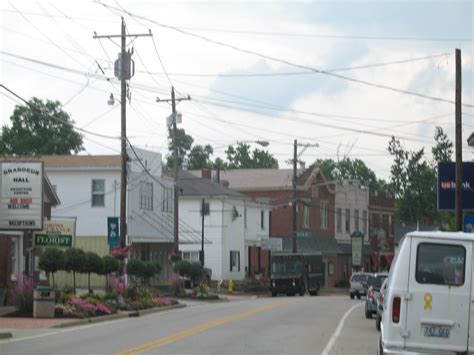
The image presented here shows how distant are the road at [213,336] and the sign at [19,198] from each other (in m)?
5.85

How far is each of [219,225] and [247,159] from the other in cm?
6989

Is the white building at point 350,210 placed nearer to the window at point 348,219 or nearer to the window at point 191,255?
the window at point 348,219

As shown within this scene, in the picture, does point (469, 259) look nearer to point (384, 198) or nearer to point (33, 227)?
point (33, 227)

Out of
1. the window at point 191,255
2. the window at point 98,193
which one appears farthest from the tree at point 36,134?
the window at point 98,193

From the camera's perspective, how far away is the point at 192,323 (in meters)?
29.5

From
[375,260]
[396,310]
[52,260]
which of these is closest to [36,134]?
[375,260]

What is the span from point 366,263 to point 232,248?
2617cm

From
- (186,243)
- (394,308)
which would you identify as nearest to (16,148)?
(186,243)

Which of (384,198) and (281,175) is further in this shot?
(384,198)

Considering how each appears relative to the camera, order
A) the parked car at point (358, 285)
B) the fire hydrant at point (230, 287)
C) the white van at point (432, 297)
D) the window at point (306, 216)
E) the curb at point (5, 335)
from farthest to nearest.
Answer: the window at point (306, 216)
the fire hydrant at point (230, 287)
the parked car at point (358, 285)
the curb at point (5, 335)
the white van at point (432, 297)

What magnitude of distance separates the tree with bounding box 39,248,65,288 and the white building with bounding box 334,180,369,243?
5480 cm

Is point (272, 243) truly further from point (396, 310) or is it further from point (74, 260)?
point (396, 310)

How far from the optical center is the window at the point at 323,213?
276 ft

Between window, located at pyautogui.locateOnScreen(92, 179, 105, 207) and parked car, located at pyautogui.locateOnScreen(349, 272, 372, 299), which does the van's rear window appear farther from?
parked car, located at pyautogui.locateOnScreen(349, 272, 372, 299)
